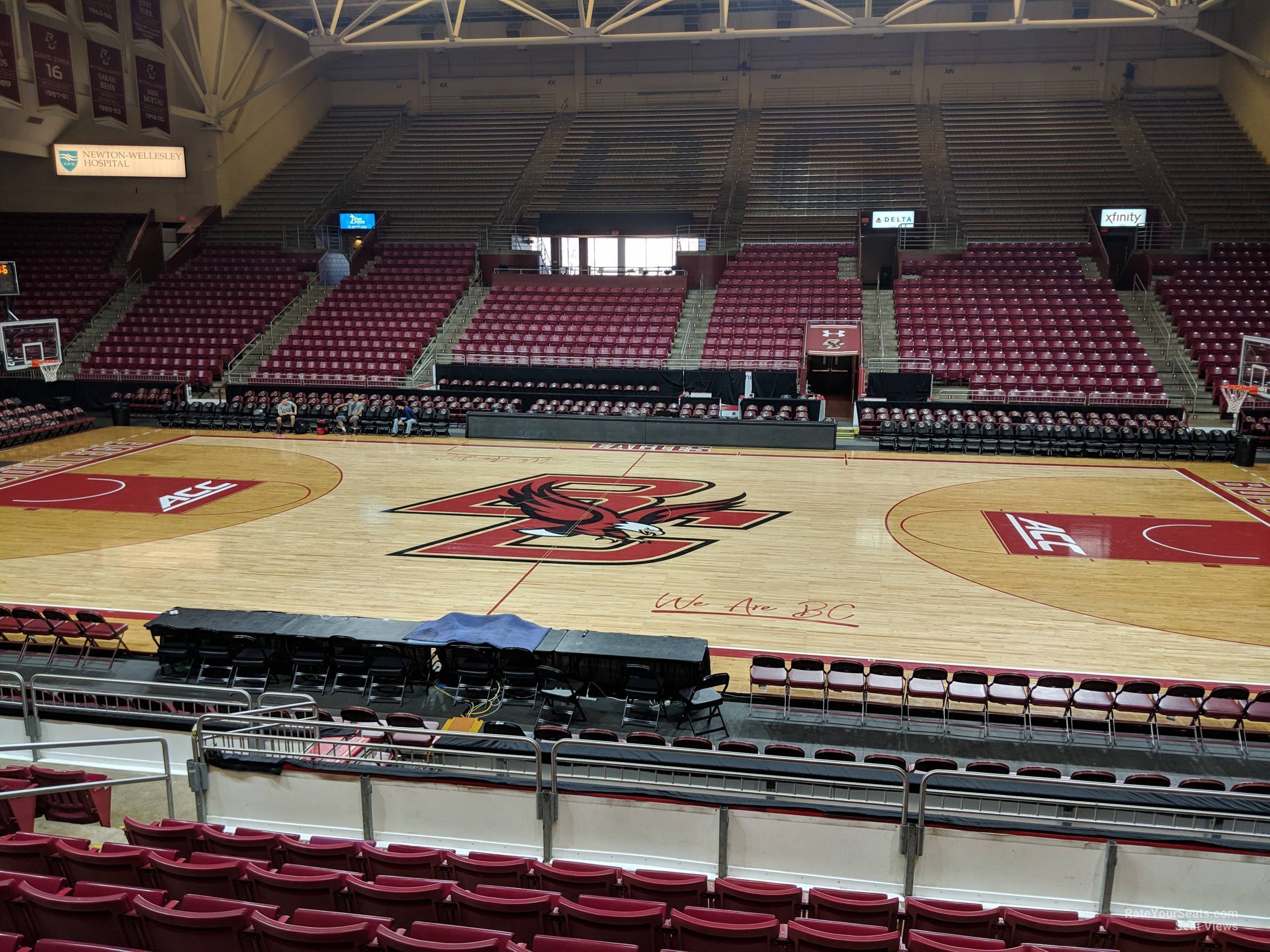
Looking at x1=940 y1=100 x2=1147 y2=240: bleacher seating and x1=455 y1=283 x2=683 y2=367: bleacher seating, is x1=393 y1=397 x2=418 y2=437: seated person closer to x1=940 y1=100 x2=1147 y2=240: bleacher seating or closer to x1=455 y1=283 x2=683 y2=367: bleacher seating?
x1=455 y1=283 x2=683 y2=367: bleacher seating

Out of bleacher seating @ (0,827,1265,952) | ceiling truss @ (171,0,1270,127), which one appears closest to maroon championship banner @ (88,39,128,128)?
ceiling truss @ (171,0,1270,127)

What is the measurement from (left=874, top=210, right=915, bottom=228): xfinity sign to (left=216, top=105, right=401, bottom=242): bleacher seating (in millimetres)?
19556

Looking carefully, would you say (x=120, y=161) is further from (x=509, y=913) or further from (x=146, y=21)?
(x=509, y=913)

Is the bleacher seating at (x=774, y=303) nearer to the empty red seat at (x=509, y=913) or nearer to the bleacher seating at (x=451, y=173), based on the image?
the bleacher seating at (x=451, y=173)

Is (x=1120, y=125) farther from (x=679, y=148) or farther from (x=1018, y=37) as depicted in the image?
(x=679, y=148)

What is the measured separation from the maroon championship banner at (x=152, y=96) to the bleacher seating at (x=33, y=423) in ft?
29.6

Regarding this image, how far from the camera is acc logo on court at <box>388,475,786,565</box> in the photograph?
15.8 meters

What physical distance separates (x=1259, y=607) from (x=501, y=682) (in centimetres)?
1088

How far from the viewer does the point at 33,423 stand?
25.6 meters

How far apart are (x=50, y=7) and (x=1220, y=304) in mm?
34108

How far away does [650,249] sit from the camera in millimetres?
36250

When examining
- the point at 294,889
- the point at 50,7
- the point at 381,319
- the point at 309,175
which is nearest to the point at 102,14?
the point at 50,7

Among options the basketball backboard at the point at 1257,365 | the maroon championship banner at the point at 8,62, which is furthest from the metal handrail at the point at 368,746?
the maroon championship banner at the point at 8,62

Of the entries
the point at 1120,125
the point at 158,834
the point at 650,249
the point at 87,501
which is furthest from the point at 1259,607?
the point at 1120,125
